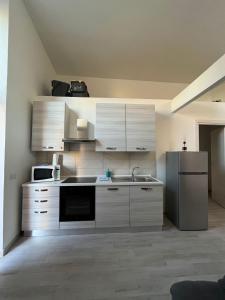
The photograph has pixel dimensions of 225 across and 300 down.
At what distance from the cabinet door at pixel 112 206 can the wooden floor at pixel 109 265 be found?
208mm

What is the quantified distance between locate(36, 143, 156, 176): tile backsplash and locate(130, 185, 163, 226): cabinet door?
73cm

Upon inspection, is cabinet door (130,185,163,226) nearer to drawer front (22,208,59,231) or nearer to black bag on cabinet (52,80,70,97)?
drawer front (22,208,59,231)

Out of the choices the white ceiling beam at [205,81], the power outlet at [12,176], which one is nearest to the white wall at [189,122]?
the white ceiling beam at [205,81]

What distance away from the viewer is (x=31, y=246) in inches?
95.7

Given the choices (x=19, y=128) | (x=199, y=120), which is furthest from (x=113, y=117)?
(x=199, y=120)

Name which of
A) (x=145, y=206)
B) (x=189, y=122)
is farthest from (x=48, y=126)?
(x=189, y=122)

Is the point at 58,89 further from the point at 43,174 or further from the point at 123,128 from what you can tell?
the point at 43,174

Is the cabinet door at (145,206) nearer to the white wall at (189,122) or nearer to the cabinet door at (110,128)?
the cabinet door at (110,128)

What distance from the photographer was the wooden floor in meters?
1.67

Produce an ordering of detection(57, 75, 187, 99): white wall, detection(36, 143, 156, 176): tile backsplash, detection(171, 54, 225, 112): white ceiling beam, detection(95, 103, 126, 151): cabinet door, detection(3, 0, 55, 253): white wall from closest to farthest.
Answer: detection(171, 54, 225, 112): white ceiling beam
detection(3, 0, 55, 253): white wall
detection(95, 103, 126, 151): cabinet door
detection(36, 143, 156, 176): tile backsplash
detection(57, 75, 187, 99): white wall

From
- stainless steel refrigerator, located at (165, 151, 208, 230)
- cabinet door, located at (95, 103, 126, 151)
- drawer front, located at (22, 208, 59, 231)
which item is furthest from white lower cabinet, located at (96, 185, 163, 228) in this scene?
cabinet door, located at (95, 103, 126, 151)

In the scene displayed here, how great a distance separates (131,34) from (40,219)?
11.3ft

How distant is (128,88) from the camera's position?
4723 millimetres

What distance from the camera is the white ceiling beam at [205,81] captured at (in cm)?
211
